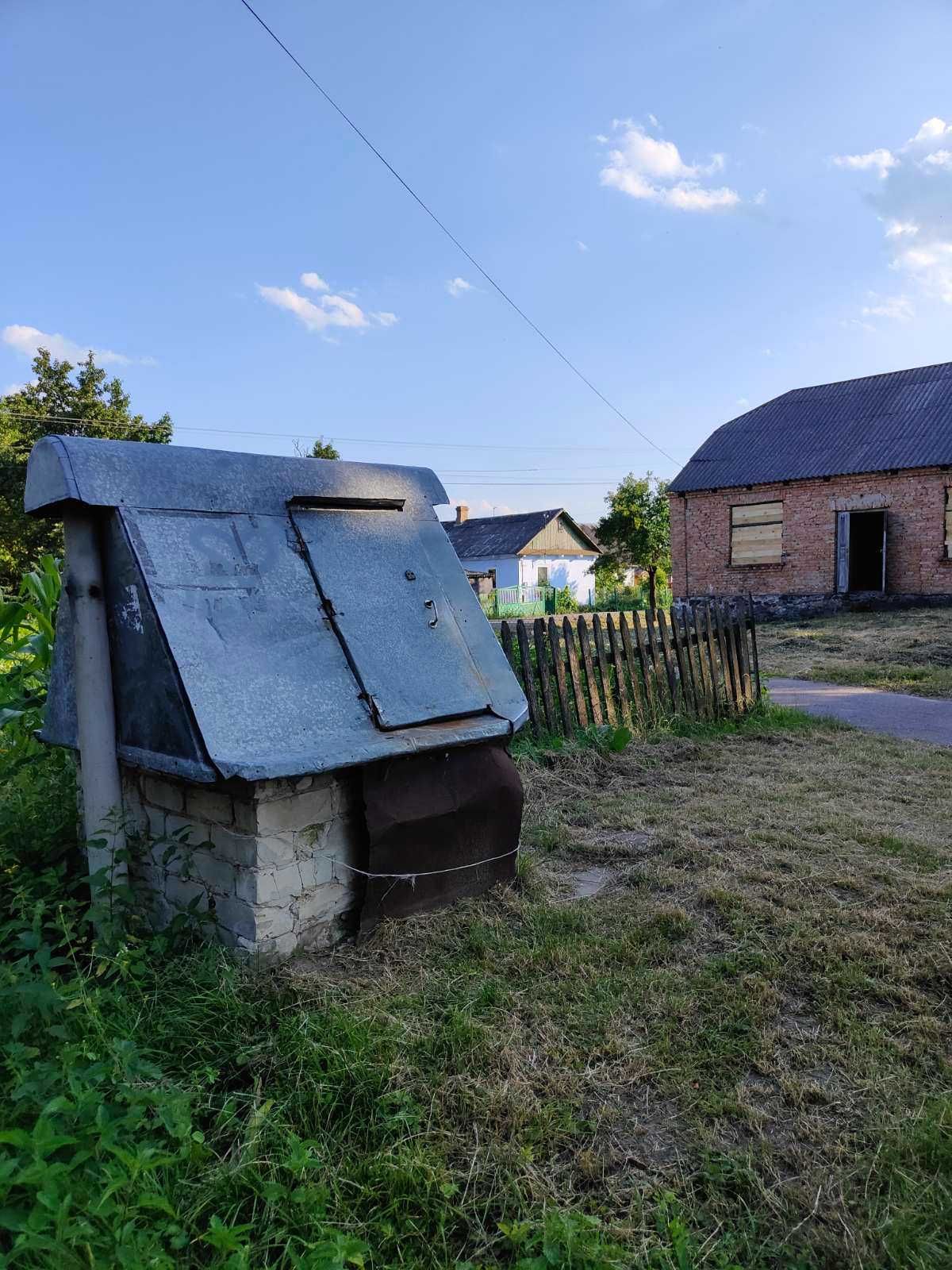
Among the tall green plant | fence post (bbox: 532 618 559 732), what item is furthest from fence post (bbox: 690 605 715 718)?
the tall green plant

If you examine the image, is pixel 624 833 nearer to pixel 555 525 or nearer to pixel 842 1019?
pixel 842 1019

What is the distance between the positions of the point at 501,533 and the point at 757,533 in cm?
2068

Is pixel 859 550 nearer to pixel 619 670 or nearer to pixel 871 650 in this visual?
pixel 871 650

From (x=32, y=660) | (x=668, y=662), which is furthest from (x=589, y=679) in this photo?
(x=32, y=660)

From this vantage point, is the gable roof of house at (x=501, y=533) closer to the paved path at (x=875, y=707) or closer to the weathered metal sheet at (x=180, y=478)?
the paved path at (x=875, y=707)

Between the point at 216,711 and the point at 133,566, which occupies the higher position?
the point at 133,566

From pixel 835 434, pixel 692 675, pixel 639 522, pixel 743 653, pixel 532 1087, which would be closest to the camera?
pixel 532 1087

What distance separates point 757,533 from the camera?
65.4 ft

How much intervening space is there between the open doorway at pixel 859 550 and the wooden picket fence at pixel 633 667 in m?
11.7

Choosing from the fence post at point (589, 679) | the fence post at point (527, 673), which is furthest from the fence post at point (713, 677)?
the fence post at point (527, 673)

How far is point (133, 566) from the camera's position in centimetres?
292

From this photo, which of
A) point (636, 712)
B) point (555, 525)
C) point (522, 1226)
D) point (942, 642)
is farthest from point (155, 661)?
point (555, 525)

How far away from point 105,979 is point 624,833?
9.38 ft

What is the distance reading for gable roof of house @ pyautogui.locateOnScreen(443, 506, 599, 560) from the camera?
37750mm
